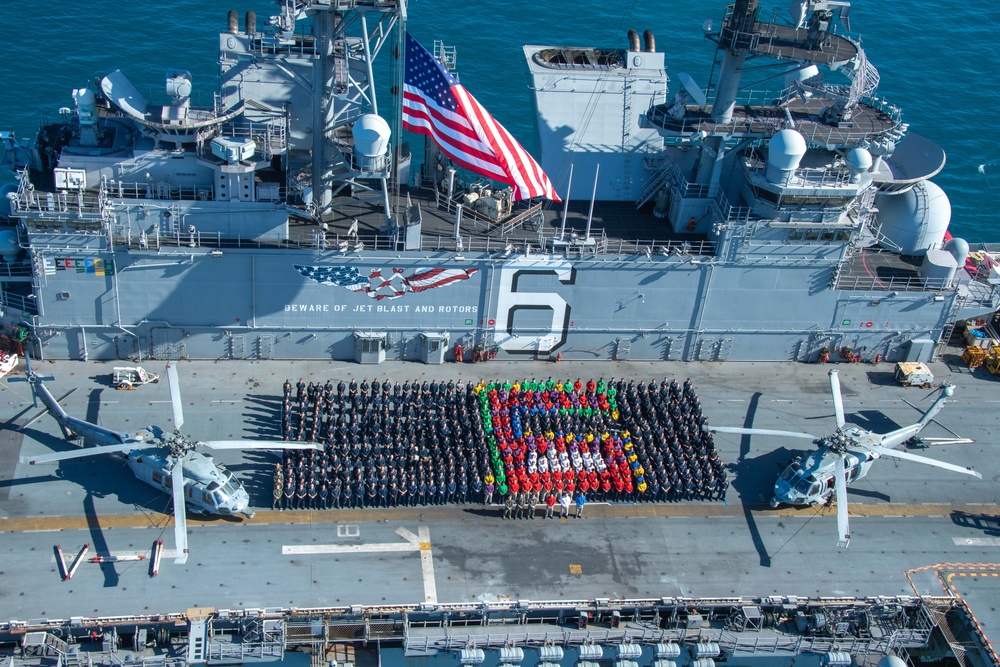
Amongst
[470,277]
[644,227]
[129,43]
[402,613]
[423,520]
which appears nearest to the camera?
[402,613]

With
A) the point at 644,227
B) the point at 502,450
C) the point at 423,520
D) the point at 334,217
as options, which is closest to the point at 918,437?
the point at 644,227

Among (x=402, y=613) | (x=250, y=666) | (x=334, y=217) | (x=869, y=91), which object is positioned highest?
(x=869, y=91)

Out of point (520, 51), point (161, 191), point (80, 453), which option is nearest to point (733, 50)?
point (161, 191)

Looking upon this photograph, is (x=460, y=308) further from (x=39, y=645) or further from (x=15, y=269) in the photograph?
(x=39, y=645)

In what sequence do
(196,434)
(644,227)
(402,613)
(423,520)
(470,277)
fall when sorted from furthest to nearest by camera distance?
1. (644,227)
2. (470,277)
3. (196,434)
4. (423,520)
5. (402,613)

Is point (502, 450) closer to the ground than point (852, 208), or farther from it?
closer to the ground

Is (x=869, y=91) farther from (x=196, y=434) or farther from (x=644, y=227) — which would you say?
(x=196, y=434)
